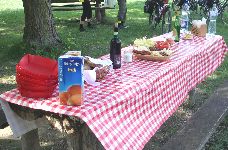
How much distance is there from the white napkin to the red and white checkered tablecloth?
0.09 m

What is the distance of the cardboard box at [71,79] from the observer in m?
2.43

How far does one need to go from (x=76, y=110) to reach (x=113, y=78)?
789mm

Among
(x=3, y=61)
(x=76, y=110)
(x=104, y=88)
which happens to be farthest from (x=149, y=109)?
(x=3, y=61)

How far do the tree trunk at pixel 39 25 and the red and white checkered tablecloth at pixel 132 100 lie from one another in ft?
13.0

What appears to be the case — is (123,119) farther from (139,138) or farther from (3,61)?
(3,61)

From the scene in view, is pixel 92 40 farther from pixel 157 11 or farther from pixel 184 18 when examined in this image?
pixel 184 18

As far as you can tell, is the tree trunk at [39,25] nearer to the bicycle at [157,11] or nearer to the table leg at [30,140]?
the bicycle at [157,11]

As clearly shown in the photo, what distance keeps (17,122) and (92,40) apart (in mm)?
6490

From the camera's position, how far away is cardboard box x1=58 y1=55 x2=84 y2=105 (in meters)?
2.43

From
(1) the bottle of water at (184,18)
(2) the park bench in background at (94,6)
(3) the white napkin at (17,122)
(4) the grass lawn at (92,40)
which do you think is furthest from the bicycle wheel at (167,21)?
(3) the white napkin at (17,122)

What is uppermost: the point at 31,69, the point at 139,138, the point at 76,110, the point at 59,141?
the point at 31,69

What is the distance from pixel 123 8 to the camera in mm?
10594

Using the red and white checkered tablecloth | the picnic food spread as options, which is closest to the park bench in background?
the red and white checkered tablecloth

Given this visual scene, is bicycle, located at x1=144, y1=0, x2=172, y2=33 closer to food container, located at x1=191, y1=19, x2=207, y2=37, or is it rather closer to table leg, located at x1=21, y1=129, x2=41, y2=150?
food container, located at x1=191, y1=19, x2=207, y2=37
